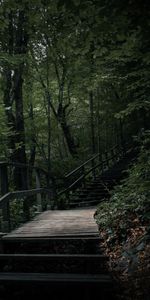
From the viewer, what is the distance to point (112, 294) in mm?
5777

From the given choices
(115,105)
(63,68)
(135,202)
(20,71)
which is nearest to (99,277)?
(135,202)

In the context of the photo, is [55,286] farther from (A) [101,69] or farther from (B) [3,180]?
(A) [101,69]

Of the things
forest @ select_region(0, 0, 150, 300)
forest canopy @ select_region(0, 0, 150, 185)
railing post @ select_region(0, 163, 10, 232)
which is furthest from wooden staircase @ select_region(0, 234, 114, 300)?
forest canopy @ select_region(0, 0, 150, 185)

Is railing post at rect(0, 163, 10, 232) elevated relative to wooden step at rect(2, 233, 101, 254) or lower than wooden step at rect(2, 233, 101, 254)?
elevated

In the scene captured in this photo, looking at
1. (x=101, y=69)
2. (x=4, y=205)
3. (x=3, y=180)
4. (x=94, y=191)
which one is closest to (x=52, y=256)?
(x=4, y=205)

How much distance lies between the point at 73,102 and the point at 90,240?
23.9 metres

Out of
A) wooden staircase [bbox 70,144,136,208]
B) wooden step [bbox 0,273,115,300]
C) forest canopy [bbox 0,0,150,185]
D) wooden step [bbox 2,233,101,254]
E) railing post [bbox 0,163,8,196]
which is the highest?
forest canopy [bbox 0,0,150,185]

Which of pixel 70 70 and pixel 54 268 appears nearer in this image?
pixel 54 268

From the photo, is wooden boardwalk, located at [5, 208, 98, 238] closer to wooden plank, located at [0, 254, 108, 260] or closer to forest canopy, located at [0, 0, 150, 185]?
wooden plank, located at [0, 254, 108, 260]

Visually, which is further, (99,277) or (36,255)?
(36,255)

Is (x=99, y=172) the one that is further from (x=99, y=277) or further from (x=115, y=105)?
(x=99, y=277)

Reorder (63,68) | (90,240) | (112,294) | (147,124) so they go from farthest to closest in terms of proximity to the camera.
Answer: (147,124), (63,68), (90,240), (112,294)

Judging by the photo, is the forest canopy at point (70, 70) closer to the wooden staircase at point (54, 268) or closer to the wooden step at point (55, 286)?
the wooden staircase at point (54, 268)

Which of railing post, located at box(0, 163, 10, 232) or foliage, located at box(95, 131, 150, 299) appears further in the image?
railing post, located at box(0, 163, 10, 232)
